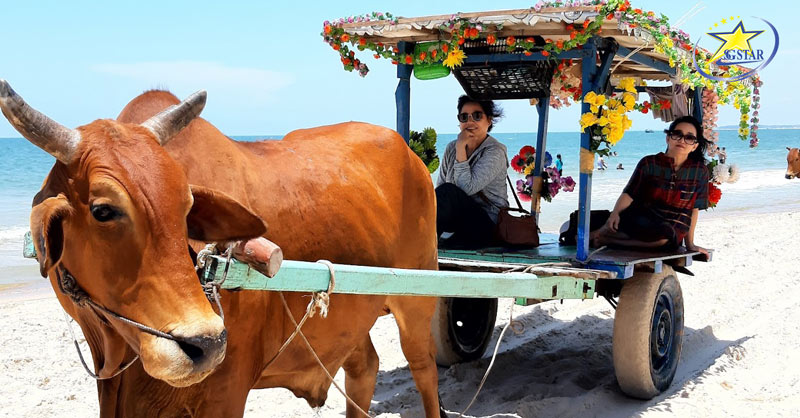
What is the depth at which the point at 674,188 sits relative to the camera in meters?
5.70

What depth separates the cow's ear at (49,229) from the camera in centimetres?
211

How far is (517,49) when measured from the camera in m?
5.49

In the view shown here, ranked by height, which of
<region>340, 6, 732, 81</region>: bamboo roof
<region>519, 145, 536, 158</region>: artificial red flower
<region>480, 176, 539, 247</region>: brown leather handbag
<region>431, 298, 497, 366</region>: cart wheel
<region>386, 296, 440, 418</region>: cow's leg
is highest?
<region>340, 6, 732, 81</region>: bamboo roof

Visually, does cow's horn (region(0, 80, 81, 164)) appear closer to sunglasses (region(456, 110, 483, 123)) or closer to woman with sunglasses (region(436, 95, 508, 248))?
woman with sunglasses (region(436, 95, 508, 248))

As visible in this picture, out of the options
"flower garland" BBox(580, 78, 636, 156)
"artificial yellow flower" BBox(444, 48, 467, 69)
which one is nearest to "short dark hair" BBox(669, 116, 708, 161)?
"flower garland" BBox(580, 78, 636, 156)

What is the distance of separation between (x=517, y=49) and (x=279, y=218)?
2.88 metres

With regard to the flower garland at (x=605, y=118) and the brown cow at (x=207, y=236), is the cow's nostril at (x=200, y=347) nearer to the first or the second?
the brown cow at (x=207, y=236)

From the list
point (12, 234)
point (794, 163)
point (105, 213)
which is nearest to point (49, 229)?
point (105, 213)

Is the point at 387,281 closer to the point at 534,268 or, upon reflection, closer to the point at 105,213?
the point at 105,213

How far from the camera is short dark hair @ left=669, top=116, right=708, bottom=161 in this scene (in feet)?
19.0

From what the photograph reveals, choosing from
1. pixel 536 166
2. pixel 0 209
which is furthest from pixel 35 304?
pixel 0 209

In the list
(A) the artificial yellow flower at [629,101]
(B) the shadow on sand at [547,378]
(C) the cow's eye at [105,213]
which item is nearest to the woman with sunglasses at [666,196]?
(A) the artificial yellow flower at [629,101]

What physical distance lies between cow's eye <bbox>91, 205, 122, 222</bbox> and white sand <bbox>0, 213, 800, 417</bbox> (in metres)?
3.02

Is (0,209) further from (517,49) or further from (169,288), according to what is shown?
(169,288)
